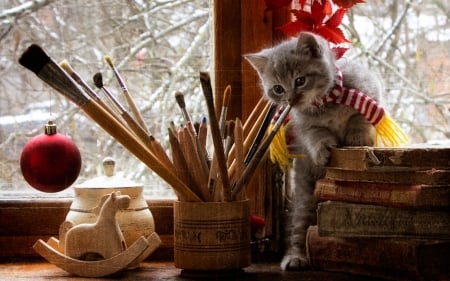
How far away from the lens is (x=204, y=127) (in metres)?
1.02

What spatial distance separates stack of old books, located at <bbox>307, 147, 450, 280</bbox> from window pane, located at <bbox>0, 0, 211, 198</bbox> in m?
0.32

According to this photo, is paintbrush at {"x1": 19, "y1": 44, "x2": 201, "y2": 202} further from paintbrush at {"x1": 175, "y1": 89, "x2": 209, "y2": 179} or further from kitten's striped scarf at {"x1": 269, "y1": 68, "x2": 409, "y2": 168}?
kitten's striped scarf at {"x1": 269, "y1": 68, "x2": 409, "y2": 168}

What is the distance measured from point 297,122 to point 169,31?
0.27m

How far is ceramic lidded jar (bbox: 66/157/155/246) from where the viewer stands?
1010 millimetres

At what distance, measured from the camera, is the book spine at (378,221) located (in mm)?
884

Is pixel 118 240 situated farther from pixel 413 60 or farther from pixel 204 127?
pixel 413 60

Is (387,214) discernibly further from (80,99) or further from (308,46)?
(80,99)

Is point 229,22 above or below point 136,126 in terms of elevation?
above

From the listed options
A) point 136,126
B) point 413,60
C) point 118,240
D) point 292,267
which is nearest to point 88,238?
point 118,240

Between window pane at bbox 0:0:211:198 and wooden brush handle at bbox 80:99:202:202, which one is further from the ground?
window pane at bbox 0:0:211:198

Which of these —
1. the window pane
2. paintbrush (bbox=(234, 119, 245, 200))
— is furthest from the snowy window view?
paintbrush (bbox=(234, 119, 245, 200))

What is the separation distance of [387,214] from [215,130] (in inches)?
10.2

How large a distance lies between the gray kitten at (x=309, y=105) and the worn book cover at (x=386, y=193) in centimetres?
5

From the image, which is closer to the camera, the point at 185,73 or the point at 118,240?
the point at 118,240
